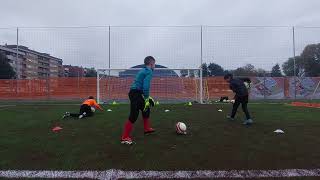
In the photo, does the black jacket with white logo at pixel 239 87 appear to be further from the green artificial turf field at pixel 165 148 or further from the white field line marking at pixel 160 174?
the white field line marking at pixel 160 174

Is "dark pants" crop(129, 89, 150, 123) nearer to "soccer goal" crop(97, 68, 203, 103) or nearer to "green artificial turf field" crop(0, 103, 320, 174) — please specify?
"green artificial turf field" crop(0, 103, 320, 174)

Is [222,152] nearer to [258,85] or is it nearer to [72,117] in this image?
[72,117]

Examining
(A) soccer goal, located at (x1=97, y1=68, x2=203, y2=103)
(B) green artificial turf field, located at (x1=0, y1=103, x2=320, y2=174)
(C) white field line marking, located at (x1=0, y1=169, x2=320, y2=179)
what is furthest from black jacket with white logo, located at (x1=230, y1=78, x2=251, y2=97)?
(A) soccer goal, located at (x1=97, y1=68, x2=203, y2=103)

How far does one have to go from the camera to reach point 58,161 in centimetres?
596

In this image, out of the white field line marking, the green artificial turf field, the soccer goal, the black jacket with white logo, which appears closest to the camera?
the white field line marking

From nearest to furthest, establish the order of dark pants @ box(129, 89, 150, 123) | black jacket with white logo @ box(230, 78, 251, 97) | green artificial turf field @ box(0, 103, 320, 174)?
green artificial turf field @ box(0, 103, 320, 174)
dark pants @ box(129, 89, 150, 123)
black jacket with white logo @ box(230, 78, 251, 97)

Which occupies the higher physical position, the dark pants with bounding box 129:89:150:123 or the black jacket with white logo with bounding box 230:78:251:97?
the black jacket with white logo with bounding box 230:78:251:97

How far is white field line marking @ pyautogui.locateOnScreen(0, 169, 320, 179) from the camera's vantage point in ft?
Result: 17.4

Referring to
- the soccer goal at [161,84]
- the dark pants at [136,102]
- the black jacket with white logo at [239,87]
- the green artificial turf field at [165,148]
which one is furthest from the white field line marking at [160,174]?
the soccer goal at [161,84]

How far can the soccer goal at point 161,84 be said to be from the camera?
26.0m

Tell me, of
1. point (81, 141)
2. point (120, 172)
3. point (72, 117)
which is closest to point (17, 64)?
point (72, 117)

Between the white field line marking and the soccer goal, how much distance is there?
793 inches

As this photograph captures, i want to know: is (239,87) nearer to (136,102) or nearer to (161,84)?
(136,102)

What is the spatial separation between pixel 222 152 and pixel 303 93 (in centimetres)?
2998
